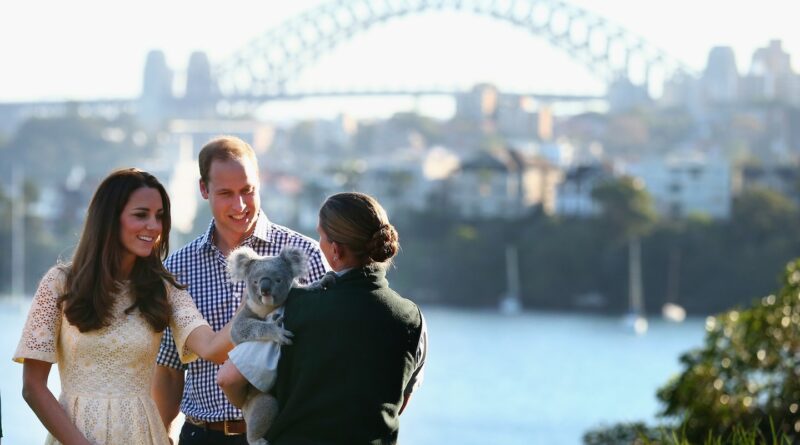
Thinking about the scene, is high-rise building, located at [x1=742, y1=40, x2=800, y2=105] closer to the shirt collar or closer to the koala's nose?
the shirt collar

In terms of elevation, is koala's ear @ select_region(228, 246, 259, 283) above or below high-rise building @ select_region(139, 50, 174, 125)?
above

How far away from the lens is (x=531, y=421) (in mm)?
21234

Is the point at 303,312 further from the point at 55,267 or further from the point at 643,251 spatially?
the point at 643,251

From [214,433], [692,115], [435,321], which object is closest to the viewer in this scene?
[214,433]

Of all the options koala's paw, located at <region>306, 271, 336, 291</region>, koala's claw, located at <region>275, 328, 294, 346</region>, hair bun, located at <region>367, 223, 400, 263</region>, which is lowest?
koala's claw, located at <region>275, 328, 294, 346</region>

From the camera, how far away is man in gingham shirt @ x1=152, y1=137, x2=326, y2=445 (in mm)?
2627

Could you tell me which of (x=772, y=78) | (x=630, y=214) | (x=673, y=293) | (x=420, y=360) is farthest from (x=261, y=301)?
(x=772, y=78)

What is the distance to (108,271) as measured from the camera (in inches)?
97.5

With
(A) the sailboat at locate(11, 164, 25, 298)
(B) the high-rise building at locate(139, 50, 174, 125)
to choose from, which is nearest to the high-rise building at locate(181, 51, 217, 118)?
(B) the high-rise building at locate(139, 50, 174, 125)

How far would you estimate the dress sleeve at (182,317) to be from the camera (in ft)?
8.28

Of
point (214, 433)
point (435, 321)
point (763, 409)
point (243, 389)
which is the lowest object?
point (435, 321)

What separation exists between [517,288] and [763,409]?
33.7m

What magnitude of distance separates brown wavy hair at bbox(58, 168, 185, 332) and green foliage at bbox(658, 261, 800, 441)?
10.3 feet

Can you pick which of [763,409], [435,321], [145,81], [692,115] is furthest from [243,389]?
[145,81]
